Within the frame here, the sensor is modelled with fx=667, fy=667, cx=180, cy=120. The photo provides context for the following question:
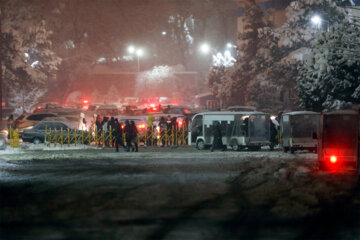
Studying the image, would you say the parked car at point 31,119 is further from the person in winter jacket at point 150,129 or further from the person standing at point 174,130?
the person standing at point 174,130

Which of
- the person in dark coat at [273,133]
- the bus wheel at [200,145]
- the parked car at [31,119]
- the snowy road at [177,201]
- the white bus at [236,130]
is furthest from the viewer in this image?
the parked car at [31,119]

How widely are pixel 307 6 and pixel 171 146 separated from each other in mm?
24816

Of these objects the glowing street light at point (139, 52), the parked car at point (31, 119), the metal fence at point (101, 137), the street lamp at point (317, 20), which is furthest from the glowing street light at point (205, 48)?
the metal fence at point (101, 137)

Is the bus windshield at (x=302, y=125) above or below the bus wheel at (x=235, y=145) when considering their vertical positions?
above

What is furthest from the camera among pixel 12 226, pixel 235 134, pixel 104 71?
pixel 104 71

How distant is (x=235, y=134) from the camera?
33.4 m

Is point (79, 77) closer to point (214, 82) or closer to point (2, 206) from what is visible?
point (214, 82)

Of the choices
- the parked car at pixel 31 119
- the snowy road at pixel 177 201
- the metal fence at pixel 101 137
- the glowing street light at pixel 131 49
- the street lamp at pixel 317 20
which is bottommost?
the snowy road at pixel 177 201

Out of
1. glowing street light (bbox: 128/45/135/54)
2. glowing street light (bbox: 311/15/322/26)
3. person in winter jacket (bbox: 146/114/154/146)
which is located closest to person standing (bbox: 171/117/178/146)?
person in winter jacket (bbox: 146/114/154/146)

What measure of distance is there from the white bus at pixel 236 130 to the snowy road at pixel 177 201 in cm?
746

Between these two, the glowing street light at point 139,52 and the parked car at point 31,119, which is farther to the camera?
the glowing street light at point 139,52

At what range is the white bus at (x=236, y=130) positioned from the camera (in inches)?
1288

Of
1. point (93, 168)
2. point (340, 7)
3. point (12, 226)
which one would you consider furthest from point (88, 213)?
point (340, 7)

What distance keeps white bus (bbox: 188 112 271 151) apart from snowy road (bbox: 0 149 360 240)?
7458mm
